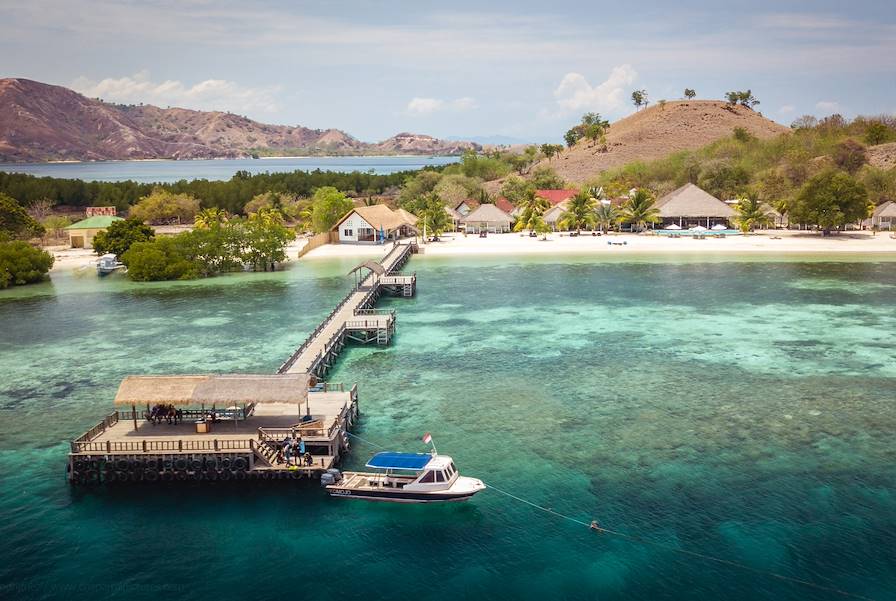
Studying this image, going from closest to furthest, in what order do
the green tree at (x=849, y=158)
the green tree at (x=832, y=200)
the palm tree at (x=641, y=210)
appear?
the green tree at (x=832, y=200) < the palm tree at (x=641, y=210) < the green tree at (x=849, y=158)

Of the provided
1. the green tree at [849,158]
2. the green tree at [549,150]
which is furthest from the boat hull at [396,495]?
the green tree at [549,150]

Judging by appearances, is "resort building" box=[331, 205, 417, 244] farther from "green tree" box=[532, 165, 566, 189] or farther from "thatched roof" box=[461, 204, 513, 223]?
"green tree" box=[532, 165, 566, 189]

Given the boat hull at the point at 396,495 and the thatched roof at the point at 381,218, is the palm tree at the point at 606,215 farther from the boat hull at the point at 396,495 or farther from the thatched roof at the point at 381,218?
the boat hull at the point at 396,495

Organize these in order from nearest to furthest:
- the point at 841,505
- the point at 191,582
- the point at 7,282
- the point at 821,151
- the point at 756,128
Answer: the point at 191,582, the point at 841,505, the point at 7,282, the point at 821,151, the point at 756,128

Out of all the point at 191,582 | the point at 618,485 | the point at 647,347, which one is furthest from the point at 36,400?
the point at 647,347

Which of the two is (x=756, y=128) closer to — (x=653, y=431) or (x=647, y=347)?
(x=647, y=347)
